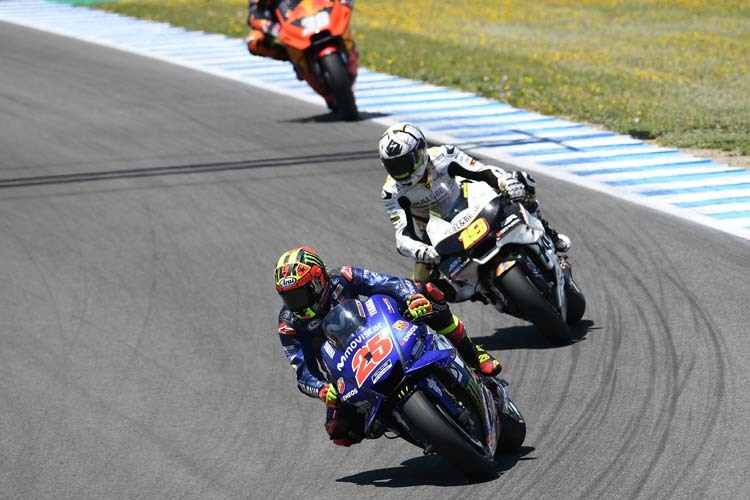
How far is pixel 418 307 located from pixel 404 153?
2171mm

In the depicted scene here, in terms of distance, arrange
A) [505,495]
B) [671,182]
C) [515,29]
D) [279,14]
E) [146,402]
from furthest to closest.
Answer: [515,29] → [279,14] → [671,182] → [146,402] → [505,495]

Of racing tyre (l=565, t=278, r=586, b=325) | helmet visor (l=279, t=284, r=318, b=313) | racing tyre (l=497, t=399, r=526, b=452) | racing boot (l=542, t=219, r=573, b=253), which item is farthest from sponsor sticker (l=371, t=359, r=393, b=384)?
racing boot (l=542, t=219, r=573, b=253)

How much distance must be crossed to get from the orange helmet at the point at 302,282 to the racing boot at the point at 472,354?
3.26ft

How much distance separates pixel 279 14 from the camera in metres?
18.9

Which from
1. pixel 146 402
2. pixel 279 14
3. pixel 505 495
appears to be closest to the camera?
pixel 505 495

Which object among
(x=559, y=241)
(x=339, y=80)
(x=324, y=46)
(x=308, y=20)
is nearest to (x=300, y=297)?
(x=559, y=241)

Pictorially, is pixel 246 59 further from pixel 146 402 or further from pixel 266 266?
pixel 146 402

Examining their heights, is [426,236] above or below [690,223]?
above

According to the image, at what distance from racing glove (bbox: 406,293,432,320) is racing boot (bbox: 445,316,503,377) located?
445 mm

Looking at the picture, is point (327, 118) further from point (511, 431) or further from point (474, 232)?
point (511, 431)

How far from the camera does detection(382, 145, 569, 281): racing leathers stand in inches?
400

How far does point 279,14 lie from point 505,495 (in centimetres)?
1276

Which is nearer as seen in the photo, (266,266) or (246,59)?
(266,266)

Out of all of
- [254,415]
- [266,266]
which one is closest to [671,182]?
[266,266]
